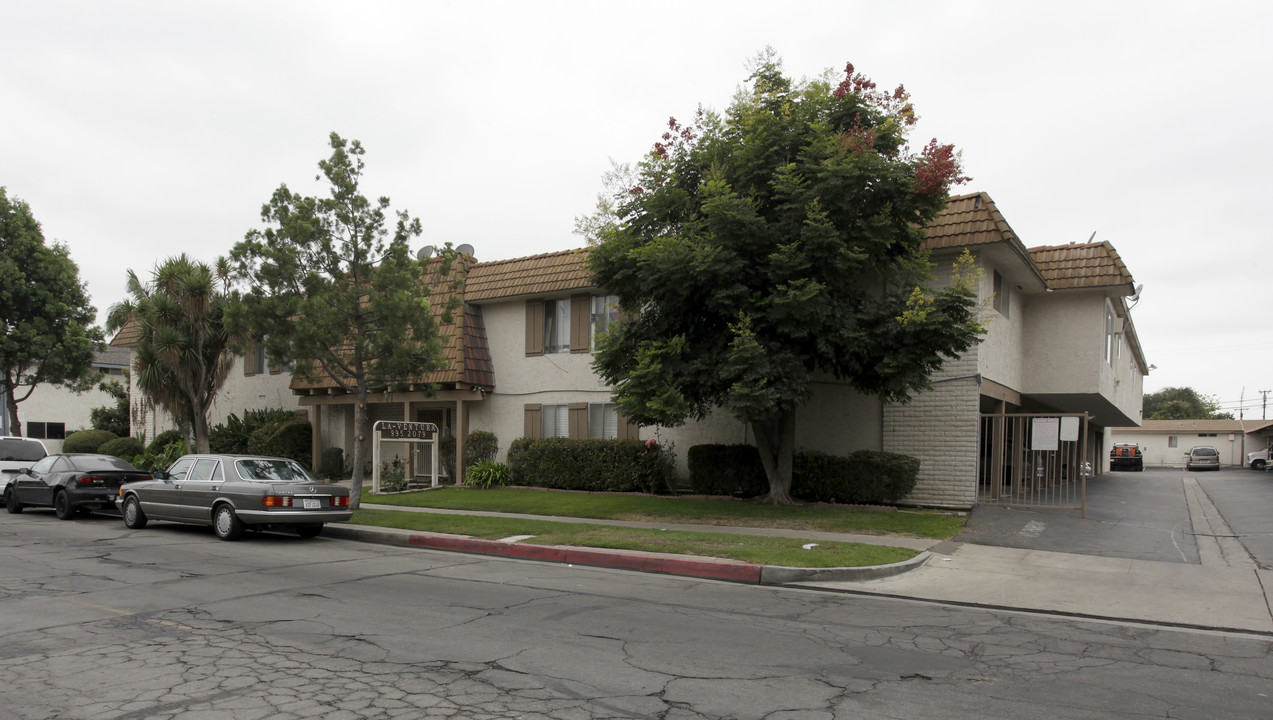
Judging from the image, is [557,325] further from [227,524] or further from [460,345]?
[227,524]

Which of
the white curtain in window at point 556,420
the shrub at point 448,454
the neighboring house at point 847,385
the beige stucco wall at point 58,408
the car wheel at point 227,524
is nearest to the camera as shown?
the car wheel at point 227,524

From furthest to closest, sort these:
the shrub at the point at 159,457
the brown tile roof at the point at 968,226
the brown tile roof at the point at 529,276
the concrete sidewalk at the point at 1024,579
Result: the shrub at the point at 159,457, the brown tile roof at the point at 529,276, the brown tile roof at the point at 968,226, the concrete sidewalk at the point at 1024,579

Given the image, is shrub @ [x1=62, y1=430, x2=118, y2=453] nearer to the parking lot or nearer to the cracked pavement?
the cracked pavement

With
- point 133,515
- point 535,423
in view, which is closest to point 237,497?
point 133,515

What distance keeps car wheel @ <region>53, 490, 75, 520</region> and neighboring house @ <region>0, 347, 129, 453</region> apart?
25.2 metres

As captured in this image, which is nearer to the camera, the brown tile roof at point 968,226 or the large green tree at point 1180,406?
the brown tile roof at point 968,226

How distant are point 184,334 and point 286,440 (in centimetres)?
562

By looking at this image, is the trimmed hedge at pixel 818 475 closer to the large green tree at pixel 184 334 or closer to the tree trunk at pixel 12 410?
the large green tree at pixel 184 334

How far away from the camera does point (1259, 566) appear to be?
11273 mm

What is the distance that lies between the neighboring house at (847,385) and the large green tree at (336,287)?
84.8 inches

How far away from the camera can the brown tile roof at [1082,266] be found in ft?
61.7

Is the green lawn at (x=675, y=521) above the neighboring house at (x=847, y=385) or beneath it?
beneath

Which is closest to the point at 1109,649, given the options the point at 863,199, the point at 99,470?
the point at 863,199

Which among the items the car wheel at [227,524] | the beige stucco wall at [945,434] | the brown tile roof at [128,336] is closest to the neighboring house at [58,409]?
the brown tile roof at [128,336]
